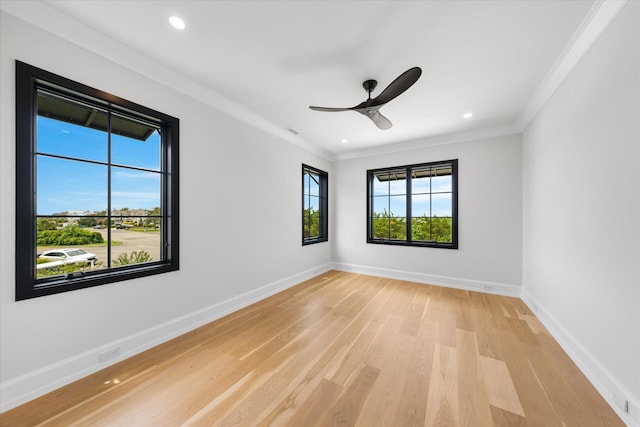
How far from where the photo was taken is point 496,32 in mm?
1859

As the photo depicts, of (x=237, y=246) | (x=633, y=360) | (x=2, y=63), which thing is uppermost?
(x=2, y=63)

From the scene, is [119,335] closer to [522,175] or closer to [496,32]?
[496,32]

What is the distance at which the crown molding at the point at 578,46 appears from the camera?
160 centimetres

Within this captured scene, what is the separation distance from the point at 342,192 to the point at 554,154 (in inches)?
138

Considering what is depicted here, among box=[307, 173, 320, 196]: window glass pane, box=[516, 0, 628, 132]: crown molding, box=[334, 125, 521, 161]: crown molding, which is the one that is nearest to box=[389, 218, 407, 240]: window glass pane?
box=[334, 125, 521, 161]: crown molding

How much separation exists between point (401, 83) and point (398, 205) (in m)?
3.09

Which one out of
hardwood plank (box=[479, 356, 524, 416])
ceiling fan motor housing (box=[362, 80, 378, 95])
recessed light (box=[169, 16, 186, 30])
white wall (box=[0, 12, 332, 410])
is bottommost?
hardwood plank (box=[479, 356, 524, 416])

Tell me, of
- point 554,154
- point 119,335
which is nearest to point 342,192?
point 554,154

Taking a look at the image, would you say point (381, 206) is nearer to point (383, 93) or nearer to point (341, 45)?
point (383, 93)

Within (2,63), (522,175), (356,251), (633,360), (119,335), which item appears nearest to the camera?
(633,360)

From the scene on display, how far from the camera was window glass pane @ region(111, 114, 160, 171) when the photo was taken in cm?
215

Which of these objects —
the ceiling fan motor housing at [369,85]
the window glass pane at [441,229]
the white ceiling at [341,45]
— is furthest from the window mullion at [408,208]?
the ceiling fan motor housing at [369,85]

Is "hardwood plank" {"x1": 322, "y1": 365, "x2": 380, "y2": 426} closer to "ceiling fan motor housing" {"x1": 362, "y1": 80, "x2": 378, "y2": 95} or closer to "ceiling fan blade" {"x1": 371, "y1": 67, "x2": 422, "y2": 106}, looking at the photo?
"ceiling fan blade" {"x1": 371, "y1": 67, "x2": 422, "y2": 106}

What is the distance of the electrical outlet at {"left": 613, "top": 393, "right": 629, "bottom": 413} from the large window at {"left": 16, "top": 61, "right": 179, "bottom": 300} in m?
3.66
